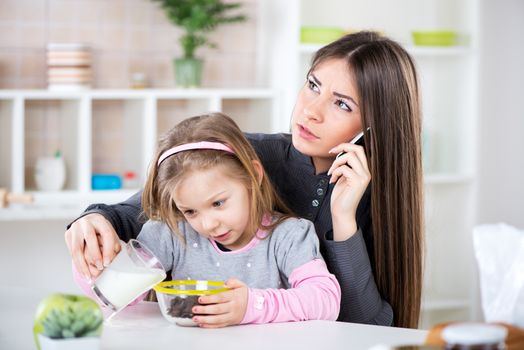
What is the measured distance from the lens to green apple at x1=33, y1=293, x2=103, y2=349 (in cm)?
120

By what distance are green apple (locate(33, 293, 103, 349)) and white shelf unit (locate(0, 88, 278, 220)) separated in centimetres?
220

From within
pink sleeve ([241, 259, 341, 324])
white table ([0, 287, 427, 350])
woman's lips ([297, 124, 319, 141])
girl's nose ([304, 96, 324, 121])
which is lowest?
white table ([0, 287, 427, 350])

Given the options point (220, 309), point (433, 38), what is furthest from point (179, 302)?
point (433, 38)

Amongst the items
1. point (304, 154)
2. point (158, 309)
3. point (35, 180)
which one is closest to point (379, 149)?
point (304, 154)

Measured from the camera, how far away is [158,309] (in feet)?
5.49

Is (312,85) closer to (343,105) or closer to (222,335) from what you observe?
(343,105)

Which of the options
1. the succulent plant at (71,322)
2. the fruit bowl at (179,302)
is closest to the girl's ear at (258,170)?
the fruit bowl at (179,302)

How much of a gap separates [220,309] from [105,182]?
2241mm

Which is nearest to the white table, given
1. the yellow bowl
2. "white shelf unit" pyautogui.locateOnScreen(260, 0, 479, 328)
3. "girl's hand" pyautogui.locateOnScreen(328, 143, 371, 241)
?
"girl's hand" pyautogui.locateOnScreen(328, 143, 371, 241)

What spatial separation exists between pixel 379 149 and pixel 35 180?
211 centimetres

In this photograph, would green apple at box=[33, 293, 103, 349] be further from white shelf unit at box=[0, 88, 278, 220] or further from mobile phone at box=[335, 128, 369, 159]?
white shelf unit at box=[0, 88, 278, 220]

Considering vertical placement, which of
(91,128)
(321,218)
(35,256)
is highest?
(91,128)

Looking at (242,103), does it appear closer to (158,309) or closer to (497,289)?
(497,289)

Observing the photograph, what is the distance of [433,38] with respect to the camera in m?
A: 3.99
